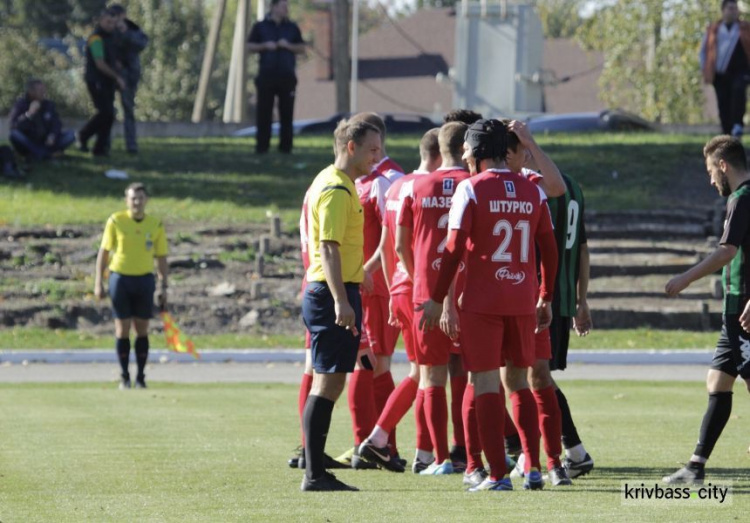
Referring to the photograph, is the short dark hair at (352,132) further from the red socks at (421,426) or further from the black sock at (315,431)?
the red socks at (421,426)

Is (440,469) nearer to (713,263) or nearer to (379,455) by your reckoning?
(379,455)

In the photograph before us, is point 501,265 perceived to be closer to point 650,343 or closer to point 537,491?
point 537,491

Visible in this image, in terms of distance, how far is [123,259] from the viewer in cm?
1691

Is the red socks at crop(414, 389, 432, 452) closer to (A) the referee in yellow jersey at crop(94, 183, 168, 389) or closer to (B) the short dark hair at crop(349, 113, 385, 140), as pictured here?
(B) the short dark hair at crop(349, 113, 385, 140)

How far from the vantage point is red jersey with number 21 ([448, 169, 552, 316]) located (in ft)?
29.2

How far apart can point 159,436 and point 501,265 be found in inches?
160

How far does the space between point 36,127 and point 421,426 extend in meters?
18.8

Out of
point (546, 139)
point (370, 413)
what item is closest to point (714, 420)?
point (370, 413)

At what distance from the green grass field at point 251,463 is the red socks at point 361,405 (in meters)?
0.51

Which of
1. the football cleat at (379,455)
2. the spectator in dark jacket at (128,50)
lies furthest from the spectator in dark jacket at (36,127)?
the football cleat at (379,455)

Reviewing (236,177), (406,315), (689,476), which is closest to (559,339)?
(406,315)

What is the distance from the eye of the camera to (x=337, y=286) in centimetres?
912

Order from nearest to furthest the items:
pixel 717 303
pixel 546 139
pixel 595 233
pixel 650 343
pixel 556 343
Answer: pixel 556 343 < pixel 650 343 < pixel 717 303 < pixel 595 233 < pixel 546 139

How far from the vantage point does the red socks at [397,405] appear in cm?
1038
